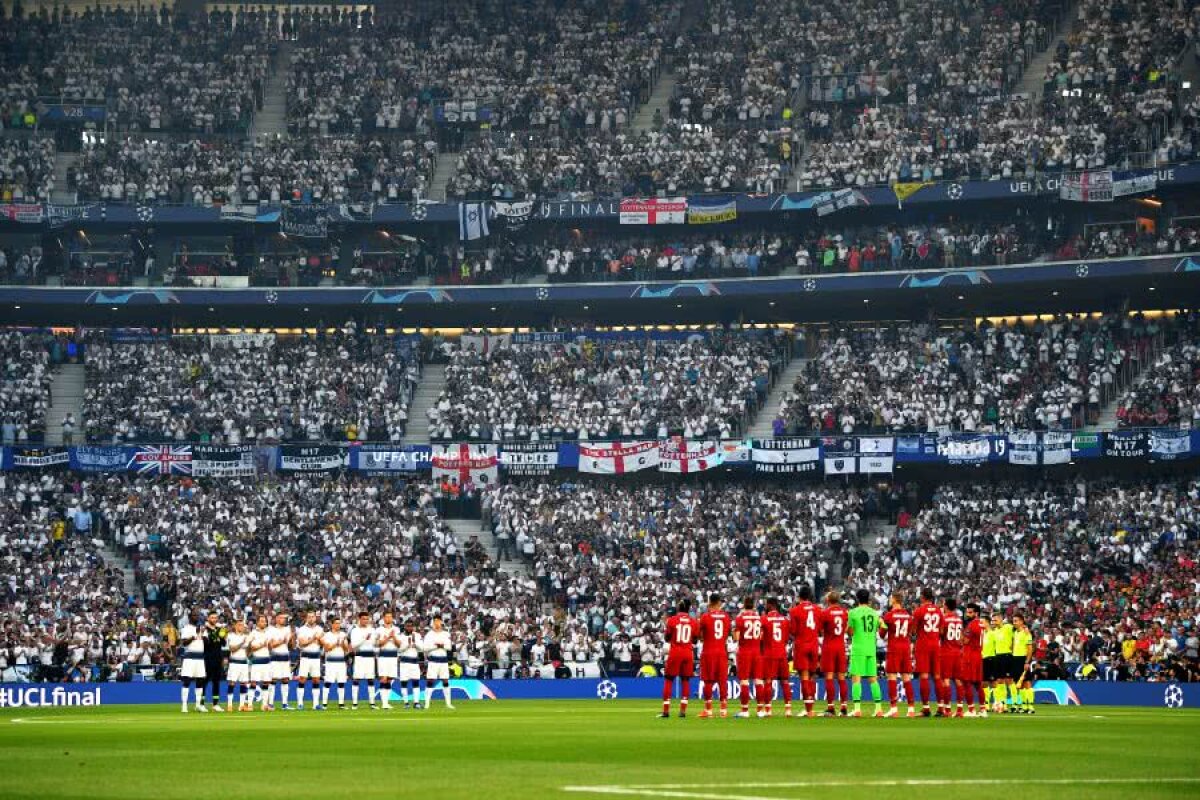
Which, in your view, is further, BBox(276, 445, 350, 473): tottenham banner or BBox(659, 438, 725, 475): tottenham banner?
BBox(276, 445, 350, 473): tottenham banner

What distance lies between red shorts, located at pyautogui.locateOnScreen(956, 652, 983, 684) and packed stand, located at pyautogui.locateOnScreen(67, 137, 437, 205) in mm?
45364

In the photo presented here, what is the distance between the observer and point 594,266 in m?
71.8

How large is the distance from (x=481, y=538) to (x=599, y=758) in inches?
1668

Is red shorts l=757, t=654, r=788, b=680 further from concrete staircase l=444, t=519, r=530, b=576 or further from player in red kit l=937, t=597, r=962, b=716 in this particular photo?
concrete staircase l=444, t=519, r=530, b=576

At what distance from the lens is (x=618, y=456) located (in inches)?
2554

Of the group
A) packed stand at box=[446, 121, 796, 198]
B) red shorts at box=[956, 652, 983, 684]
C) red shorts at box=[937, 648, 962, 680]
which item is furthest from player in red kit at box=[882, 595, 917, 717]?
packed stand at box=[446, 121, 796, 198]

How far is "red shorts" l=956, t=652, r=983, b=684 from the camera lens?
32.7 metres

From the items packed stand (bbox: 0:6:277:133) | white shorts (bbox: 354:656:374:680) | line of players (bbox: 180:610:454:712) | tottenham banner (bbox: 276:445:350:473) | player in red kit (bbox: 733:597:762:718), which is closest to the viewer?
player in red kit (bbox: 733:597:762:718)

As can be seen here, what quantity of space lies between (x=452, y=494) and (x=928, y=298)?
20.7m

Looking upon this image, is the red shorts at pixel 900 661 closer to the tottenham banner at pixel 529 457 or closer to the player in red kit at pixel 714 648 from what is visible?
the player in red kit at pixel 714 648

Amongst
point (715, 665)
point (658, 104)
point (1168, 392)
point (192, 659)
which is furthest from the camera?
point (658, 104)

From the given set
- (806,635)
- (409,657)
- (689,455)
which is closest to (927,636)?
(806,635)

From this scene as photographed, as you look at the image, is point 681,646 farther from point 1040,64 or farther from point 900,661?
point 1040,64

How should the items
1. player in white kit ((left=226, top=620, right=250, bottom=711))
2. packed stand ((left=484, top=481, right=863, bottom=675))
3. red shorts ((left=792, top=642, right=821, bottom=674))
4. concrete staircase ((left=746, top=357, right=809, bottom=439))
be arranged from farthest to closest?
concrete staircase ((left=746, top=357, right=809, bottom=439)) < packed stand ((left=484, top=481, right=863, bottom=675)) < player in white kit ((left=226, top=620, right=250, bottom=711)) < red shorts ((left=792, top=642, right=821, bottom=674))
